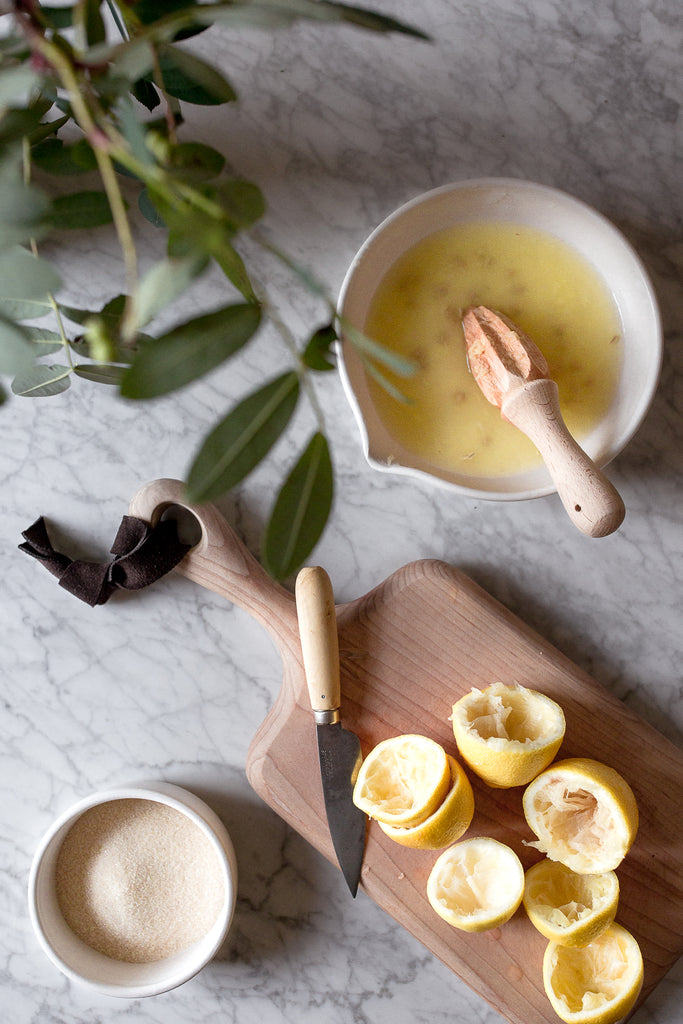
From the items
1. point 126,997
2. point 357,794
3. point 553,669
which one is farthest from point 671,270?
point 126,997

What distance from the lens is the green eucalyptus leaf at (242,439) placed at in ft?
1.77

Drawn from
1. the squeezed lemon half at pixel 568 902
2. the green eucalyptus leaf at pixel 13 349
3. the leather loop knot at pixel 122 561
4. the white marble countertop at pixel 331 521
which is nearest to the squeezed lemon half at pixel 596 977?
the squeezed lemon half at pixel 568 902

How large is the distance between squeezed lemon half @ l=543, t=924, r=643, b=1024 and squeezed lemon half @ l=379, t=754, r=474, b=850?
0.20 metres

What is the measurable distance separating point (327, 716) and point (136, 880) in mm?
342

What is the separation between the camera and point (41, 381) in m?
0.88

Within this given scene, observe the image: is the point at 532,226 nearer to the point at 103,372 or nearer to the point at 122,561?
the point at 103,372

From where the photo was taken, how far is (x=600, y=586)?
3.56ft

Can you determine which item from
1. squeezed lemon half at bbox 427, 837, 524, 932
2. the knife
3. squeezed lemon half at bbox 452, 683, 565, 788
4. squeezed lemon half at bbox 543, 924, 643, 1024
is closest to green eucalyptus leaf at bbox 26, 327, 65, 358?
the knife

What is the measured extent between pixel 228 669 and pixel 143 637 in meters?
0.12

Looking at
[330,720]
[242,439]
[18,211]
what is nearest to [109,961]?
[330,720]

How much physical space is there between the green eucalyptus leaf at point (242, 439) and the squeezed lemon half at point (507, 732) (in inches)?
20.6

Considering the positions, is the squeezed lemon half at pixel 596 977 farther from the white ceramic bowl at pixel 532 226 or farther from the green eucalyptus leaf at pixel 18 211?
the green eucalyptus leaf at pixel 18 211

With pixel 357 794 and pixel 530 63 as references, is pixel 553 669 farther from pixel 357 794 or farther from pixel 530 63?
pixel 530 63

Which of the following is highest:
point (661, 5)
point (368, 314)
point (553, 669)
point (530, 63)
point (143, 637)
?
point (661, 5)
